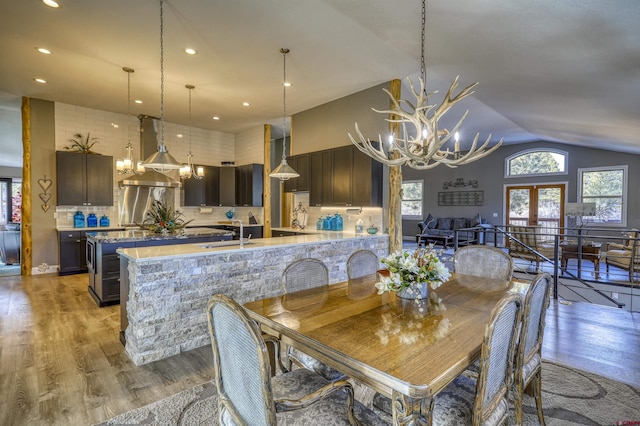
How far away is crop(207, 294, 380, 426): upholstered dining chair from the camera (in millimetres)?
1111

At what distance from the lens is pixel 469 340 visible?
146 centimetres

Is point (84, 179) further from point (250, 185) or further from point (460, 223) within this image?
point (460, 223)

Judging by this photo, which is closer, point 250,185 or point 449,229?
point 250,185

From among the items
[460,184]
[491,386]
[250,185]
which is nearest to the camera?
[491,386]

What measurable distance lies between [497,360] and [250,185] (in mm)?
6782

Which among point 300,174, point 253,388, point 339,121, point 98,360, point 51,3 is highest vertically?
point 51,3

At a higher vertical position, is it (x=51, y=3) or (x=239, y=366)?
(x=51, y=3)

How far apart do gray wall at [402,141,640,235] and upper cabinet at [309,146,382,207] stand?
7078 millimetres

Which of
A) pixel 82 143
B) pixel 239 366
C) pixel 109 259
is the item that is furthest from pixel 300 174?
pixel 239 366

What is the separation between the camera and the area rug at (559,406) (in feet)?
6.62

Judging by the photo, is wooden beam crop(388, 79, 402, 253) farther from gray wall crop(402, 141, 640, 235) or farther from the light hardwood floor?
gray wall crop(402, 141, 640, 235)

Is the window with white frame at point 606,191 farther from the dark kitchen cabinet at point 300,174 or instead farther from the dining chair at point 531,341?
the dining chair at point 531,341

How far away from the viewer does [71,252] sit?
5.98 meters

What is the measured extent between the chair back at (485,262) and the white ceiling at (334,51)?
74.9 inches
